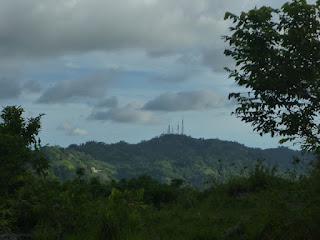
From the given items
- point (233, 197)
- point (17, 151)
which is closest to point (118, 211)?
point (17, 151)

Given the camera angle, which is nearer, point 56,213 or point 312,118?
point 312,118

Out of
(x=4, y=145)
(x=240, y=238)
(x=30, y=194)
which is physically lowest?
(x=240, y=238)

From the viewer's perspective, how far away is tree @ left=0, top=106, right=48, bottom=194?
12.3 meters

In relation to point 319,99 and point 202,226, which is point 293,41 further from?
point 202,226

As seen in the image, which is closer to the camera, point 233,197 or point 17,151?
point 17,151

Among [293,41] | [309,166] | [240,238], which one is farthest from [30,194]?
[309,166]

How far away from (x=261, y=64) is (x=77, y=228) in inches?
210

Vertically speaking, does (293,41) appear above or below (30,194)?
above

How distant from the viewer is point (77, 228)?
11.4 m

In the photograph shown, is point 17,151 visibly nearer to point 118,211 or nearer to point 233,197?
point 118,211

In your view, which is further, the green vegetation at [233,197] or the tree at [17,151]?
the tree at [17,151]

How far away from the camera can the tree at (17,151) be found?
40.5 ft

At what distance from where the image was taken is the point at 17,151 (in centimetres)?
1252

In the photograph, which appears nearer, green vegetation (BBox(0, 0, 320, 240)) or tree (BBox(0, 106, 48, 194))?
green vegetation (BBox(0, 0, 320, 240))
